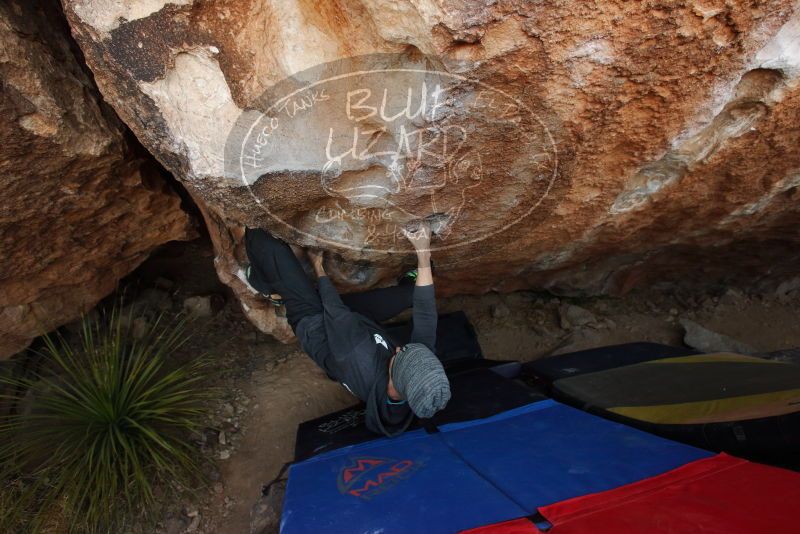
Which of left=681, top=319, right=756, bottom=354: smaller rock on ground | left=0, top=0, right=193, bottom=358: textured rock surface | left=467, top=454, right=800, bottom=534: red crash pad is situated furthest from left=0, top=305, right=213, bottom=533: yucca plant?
left=681, top=319, right=756, bottom=354: smaller rock on ground

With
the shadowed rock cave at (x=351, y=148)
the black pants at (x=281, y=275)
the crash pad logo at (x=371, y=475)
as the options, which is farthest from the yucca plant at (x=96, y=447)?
the crash pad logo at (x=371, y=475)

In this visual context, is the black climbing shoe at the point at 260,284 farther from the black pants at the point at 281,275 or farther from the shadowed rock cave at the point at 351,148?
the shadowed rock cave at the point at 351,148

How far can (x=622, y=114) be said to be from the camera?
167cm

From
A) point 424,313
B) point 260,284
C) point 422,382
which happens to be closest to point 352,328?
point 424,313

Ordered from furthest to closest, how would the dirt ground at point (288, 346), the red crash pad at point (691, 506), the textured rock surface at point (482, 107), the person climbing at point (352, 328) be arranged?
the dirt ground at point (288, 346)
the person climbing at point (352, 328)
the red crash pad at point (691, 506)
the textured rock surface at point (482, 107)

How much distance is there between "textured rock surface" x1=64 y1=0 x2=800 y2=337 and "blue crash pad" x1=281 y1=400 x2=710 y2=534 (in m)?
0.90

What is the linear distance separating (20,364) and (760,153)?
12.9 feet

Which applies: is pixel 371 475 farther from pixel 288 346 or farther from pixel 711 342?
pixel 711 342

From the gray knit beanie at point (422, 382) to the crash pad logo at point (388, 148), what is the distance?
600 millimetres

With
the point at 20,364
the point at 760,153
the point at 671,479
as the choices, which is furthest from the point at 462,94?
the point at 20,364

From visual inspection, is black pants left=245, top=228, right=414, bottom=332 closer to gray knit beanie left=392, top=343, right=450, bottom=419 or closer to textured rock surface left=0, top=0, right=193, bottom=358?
gray knit beanie left=392, top=343, right=450, bottom=419

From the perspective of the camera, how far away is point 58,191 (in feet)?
6.79

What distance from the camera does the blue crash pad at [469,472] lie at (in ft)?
5.57

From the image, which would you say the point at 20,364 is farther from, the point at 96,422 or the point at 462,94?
the point at 462,94
